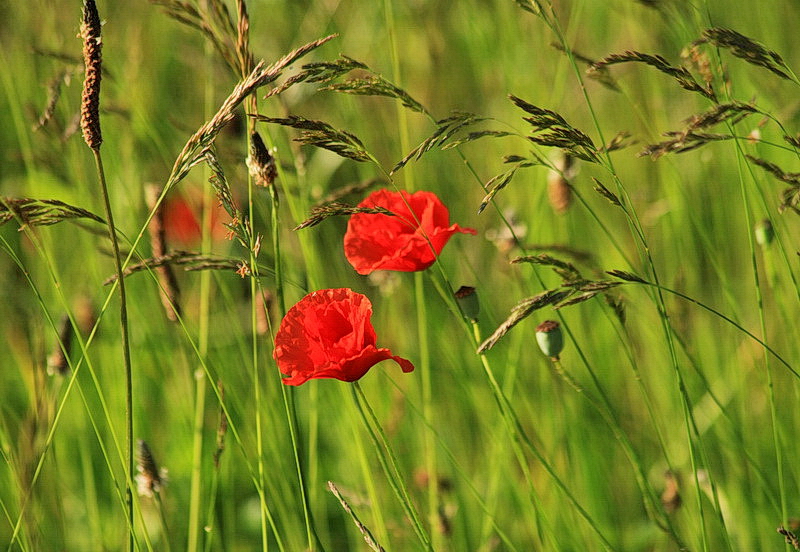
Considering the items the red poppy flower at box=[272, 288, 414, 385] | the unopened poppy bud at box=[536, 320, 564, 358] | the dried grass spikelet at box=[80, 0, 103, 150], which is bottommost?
the unopened poppy bud at box=[536, 320, 564, 358]

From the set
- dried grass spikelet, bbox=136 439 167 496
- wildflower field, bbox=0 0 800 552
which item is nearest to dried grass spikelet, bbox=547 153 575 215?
wildflower field, bbox=0 0 800 552

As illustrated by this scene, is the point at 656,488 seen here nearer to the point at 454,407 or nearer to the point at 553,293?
the point at 454,407

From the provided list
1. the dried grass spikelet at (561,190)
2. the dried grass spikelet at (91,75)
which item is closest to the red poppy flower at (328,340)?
the dried grass spikelet at (91,75)

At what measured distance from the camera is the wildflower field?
0.80 metres

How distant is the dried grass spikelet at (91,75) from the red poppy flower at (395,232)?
290 mm

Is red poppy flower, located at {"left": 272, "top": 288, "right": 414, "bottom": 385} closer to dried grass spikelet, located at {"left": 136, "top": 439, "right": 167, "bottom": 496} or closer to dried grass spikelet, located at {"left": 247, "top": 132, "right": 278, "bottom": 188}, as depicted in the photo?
dried grass spikelet, located at {"left": 247, "top": 132, "right": 278, "bottom": 188}

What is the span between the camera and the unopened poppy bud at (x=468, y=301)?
89 centimetres

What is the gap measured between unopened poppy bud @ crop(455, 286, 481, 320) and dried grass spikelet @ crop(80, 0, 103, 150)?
383mm

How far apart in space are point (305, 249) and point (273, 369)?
A: 46 centimetres

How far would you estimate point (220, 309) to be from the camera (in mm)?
1824

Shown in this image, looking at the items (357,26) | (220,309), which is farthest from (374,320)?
(357,26)

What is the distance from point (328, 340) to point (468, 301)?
16 cm

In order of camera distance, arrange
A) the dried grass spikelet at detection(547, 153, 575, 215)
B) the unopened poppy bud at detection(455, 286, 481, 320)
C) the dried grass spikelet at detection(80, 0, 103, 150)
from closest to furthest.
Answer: the dried grass spikelet at detection(80, 0, 103, 150), the unopened poppy bud at detection(455, 286, 481, 320), the dried grass spikelet at detection(547, 153, 575, 215)

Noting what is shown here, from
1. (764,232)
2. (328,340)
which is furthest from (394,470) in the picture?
(764,232)
